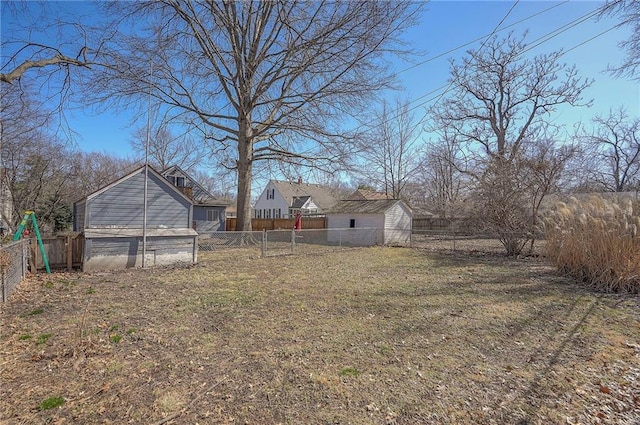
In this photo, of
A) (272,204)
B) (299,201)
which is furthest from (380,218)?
(272,204)

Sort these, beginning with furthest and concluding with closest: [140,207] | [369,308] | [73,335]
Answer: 1. [140,207]
2. [369,308]
3. [73,335]

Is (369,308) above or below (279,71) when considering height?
below

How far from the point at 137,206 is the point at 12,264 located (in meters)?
4.32

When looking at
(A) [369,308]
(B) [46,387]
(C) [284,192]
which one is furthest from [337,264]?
(C) [284,192]

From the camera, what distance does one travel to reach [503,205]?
1338 cm

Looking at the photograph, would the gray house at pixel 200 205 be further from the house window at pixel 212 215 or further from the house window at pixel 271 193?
the house window at pixel 271 193

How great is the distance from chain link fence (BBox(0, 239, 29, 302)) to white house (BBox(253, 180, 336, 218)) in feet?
103

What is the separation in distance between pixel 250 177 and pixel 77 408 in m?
14.5

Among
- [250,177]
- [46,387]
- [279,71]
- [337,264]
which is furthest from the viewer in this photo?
[250,177]

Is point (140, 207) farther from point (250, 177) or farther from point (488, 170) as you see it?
point (488, 170)

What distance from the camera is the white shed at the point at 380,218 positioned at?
61.7 feet

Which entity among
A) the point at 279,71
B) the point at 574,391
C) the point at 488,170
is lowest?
the point at 574,391

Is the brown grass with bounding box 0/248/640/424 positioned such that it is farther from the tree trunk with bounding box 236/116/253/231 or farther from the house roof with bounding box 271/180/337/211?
the house roof with bounding box 271/180/337/211

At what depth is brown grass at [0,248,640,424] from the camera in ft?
8.82
